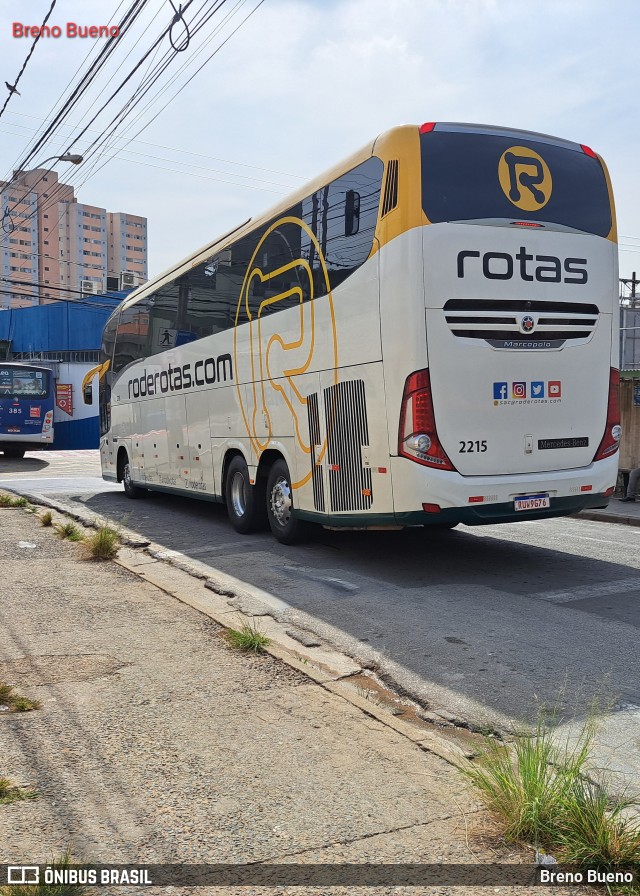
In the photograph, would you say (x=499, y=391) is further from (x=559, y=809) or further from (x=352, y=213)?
(x=559, y=809)

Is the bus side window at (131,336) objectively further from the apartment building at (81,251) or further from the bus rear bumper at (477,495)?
the apartment building at (81,251)

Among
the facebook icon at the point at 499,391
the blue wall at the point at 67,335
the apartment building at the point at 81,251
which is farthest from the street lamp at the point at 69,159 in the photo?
the apartment building at the point at 81,251

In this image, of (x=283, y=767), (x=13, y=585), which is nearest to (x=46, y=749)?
(x=283, y=767)

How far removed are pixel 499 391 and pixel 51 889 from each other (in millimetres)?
5964

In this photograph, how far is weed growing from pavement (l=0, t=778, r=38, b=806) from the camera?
3.42 meters

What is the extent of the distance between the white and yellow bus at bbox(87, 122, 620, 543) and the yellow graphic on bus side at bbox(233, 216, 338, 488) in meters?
0.03

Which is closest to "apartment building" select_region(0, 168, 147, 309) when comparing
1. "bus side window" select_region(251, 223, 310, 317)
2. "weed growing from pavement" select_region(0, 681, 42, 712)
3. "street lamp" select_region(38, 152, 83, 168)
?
"street lamp" select_region(38, 152, 83, 168)

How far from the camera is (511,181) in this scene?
7816 millimetres

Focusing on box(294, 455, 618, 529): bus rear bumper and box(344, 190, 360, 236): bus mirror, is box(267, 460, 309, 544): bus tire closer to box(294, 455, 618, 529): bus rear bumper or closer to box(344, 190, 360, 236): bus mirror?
box(294, 455, 618, 529): bus rear bumper

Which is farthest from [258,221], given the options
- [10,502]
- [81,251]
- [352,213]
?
[81,251]

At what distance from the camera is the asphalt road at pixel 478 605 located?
484 cm

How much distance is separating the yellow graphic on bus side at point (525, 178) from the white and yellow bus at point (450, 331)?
0.05ft

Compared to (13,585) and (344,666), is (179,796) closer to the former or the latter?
(344,666)

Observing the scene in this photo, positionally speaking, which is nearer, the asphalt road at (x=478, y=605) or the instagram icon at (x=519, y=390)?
the asphalt road at (x=478, y=605)
